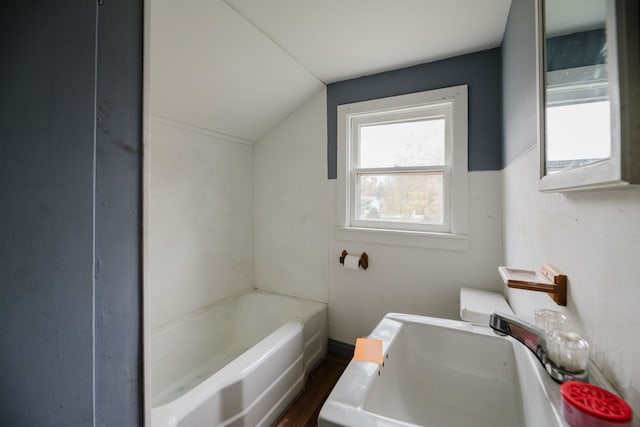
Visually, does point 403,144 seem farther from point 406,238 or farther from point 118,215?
point 118,215

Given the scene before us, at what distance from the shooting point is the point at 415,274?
182 cm

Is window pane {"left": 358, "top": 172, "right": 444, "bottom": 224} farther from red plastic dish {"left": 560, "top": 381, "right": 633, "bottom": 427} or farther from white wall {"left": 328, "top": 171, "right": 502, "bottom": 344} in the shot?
red plastic dish {"left": 560, "top": 381, "right": 633, "bottom": 427}

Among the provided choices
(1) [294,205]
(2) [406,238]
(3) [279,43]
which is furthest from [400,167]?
(3) [279,43]

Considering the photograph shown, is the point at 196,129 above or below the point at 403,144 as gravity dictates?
above

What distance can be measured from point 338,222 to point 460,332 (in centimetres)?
120

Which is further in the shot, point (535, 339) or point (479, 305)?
point (479, 305)

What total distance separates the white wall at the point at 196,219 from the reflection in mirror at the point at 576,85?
74.3 inches

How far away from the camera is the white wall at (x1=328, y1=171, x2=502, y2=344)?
1627 millimetres

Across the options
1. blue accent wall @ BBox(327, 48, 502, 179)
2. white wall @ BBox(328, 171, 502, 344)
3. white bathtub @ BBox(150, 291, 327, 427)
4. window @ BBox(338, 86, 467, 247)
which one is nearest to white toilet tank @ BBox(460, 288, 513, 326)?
white wall @ BBox(328, 171, 502, 344)

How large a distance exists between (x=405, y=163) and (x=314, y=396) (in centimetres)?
167

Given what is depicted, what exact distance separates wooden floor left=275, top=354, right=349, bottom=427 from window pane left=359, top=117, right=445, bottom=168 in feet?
5.04

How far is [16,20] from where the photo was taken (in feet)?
1.83

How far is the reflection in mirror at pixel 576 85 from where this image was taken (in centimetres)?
46

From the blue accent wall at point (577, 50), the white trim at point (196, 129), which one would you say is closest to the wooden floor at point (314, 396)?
the blue accent wall at point (577, 50)
